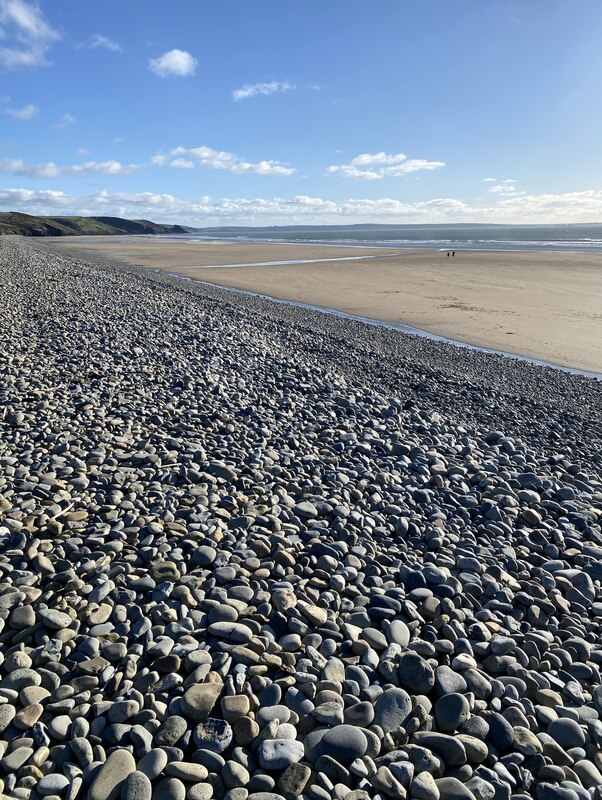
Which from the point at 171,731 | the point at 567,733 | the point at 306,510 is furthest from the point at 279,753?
the point at 306,510

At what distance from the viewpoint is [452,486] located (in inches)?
252

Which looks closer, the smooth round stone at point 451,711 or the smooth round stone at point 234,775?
the smooth round stone at point 234,775

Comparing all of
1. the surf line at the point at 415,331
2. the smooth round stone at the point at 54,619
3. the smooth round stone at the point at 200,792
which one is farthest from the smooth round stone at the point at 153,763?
the surf line at the point at 415,331

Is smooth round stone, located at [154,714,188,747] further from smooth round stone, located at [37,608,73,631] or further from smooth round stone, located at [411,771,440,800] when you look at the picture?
smooth round stone, located at [411,771,440,800]

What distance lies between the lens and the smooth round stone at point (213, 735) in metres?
2.87

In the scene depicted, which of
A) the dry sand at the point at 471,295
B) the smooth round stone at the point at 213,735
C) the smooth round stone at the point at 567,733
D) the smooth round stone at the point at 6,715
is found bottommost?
the smooth round stone at the point at 567,733

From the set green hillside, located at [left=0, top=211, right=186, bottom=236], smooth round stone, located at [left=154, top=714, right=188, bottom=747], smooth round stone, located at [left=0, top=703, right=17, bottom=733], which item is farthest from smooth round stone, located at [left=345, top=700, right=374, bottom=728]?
green hillside, located at [left=0, top=211, right=186, bottom=236]

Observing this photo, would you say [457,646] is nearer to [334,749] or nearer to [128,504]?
[334,749]

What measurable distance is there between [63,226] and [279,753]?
155808 millimetres

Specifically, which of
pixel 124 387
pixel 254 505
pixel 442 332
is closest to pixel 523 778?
pixel 254 505

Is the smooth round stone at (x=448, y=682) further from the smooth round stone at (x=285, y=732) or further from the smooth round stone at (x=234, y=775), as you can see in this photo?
the smooth round stone at (x=234, y=775)

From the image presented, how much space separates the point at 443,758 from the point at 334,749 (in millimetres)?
631

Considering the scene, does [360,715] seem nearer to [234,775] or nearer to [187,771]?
[234,775]

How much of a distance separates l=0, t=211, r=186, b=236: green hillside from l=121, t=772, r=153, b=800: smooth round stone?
4256 inches
